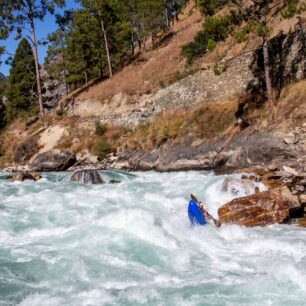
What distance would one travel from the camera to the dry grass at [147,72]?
3192 cm

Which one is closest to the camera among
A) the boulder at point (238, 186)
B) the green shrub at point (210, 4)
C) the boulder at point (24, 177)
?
the boulder at point (238, 186)

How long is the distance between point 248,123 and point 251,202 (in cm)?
903

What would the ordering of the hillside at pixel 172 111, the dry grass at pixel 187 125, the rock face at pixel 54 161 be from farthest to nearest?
the rock face at pixel 54 161 < the dry grass at pixel 187 125 < the hillside at pixel 172 111

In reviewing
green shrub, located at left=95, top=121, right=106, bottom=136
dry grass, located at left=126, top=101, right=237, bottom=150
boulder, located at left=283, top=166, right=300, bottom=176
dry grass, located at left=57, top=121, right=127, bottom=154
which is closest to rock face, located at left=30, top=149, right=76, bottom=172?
dry grass, located at left=57, top=121, right=127, bottom=154

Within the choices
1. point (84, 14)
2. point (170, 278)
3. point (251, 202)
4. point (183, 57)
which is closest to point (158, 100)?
point (183, 57)

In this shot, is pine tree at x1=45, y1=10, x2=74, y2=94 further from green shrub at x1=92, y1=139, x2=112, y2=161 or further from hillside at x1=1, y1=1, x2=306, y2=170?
green shrub at x1=92, y1=139, x2=112, y2=161

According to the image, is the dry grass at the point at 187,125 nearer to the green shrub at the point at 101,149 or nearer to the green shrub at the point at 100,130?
the green shrub at the point at 101,149

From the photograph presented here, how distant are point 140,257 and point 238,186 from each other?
513 cm

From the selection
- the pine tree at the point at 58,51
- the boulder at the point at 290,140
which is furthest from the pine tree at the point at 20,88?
the boulder at the point at 290,140

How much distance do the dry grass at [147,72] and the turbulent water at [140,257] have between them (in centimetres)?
2020

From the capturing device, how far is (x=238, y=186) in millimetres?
12266

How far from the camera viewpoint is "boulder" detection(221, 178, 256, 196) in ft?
39.6

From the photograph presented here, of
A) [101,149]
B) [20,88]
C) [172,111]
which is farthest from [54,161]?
[20,88]

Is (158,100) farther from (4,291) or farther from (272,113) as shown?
(4,291)
